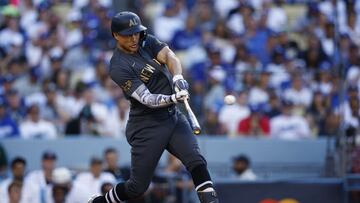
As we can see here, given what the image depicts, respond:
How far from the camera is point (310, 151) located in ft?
53.8

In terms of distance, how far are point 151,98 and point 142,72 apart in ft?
1.23

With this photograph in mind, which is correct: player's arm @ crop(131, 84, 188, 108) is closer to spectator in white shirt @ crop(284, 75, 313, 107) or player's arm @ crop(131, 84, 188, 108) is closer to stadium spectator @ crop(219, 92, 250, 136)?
stadium spectator @ crop(219, 92, 250, 136)

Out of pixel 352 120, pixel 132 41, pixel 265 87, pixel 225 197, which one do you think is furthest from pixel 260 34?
pixel 132 41

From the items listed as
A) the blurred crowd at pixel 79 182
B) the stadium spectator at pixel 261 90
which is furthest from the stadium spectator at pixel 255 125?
the blurred crowd at pixel 79 182

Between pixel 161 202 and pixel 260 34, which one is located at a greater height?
pixel 260 34

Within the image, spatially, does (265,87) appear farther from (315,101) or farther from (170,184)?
(170,184)

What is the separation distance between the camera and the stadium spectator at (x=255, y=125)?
16.5 metres

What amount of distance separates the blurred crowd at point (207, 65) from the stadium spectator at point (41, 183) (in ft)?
4.96

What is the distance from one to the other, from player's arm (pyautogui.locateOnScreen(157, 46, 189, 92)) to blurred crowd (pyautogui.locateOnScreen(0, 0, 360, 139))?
5.17 meters

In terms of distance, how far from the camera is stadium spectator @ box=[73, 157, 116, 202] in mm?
14203

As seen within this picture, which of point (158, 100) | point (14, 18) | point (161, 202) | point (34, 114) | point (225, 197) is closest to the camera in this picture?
point (158, 100)

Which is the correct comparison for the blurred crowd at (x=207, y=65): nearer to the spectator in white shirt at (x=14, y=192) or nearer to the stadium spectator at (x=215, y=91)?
the stadium spectator at (x=215, y=91)

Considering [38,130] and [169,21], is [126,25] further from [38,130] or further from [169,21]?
[169,21]

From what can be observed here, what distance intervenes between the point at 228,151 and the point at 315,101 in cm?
172
